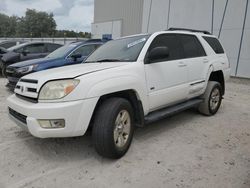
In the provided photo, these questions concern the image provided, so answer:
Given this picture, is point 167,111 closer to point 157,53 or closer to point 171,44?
point 157,53

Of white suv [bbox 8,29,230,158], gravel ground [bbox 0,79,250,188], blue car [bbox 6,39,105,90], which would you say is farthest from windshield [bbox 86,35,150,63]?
blue car [bbox 6,39,105,90]

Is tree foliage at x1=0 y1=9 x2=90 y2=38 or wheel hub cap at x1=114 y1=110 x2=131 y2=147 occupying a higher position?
tree foliage at x1=0 y1=9 x2=90 y2=38

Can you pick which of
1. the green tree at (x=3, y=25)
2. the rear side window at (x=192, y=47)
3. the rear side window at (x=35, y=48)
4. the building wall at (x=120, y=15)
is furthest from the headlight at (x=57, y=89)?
the green tree at (x=3, y=25)

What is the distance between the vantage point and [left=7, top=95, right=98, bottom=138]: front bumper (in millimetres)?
2957

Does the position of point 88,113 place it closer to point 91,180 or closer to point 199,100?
point 91,180

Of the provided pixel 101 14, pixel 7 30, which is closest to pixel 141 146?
pixel 101 14

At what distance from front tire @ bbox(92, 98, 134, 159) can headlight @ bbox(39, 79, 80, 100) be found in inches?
19.2

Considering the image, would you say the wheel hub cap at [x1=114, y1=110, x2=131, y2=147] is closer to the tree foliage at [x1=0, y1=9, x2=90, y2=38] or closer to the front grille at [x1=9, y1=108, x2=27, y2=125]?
the front grille at [x1=9, y1=108, x2=27, y2=125]

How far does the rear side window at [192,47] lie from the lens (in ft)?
16.2

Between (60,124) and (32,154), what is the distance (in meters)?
0.89

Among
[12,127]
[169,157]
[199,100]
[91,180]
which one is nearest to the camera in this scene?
[91,180]

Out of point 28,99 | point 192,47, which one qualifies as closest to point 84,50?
point 192,47

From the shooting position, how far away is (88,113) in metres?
3.10

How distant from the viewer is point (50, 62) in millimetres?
7121
